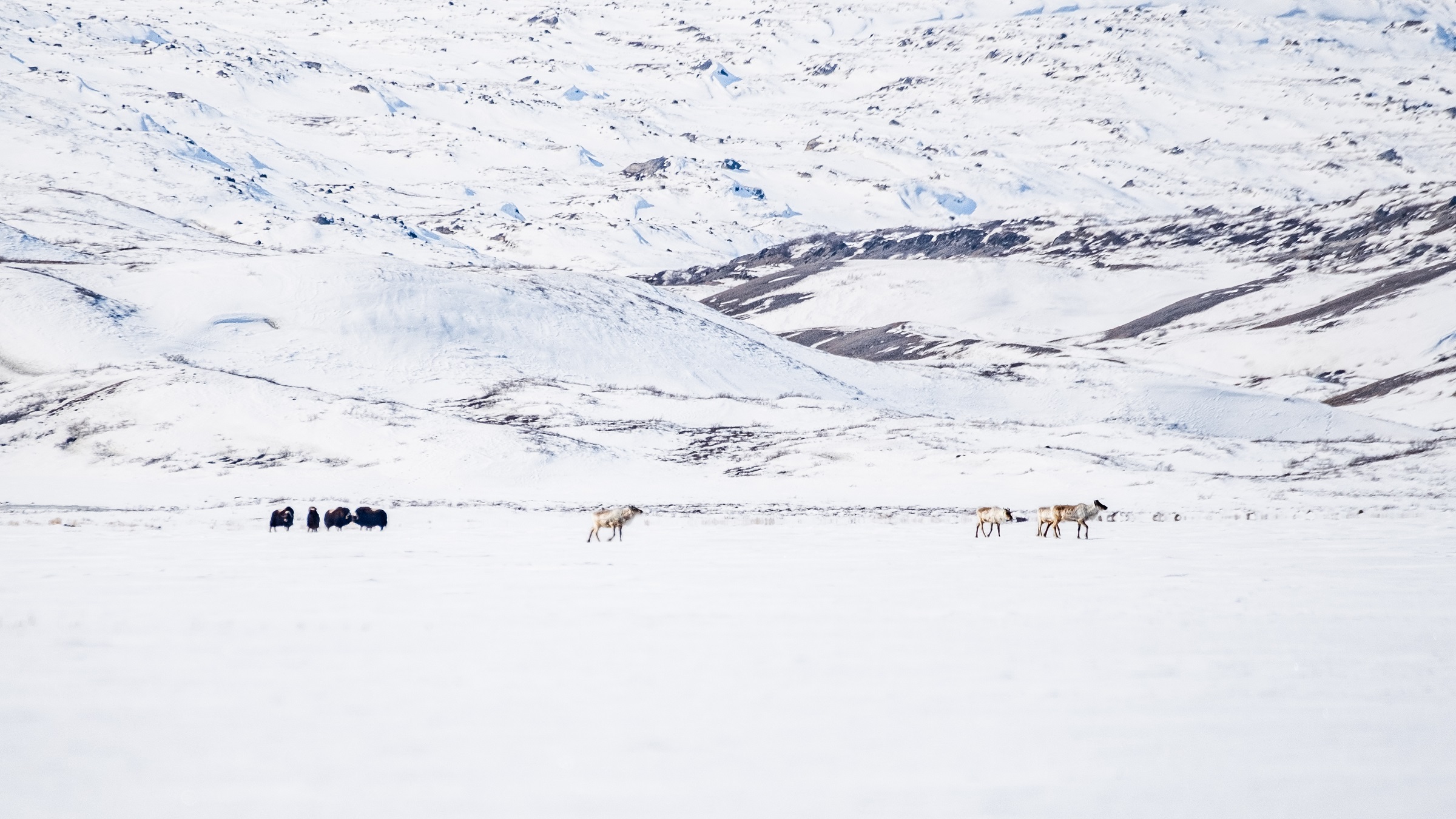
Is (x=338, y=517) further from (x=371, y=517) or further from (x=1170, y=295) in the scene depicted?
(x=1170, y=295)

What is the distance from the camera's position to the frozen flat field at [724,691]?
734 centimetres

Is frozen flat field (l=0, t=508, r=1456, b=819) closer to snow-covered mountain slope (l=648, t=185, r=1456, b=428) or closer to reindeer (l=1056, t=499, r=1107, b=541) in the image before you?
reindeer (l=1056, t=499, r=1107, b=541)

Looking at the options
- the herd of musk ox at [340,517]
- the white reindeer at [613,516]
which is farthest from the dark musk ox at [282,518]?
the white reindeer at [613,516]

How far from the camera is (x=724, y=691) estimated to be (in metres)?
9.50

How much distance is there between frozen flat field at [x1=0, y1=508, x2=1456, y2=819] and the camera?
7340 millimetres

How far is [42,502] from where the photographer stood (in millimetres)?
34031

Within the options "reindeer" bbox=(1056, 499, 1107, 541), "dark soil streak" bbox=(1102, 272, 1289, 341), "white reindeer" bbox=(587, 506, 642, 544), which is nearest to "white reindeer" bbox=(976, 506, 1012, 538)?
"reindeer" bbox=(1056, 499, 1107, 541)

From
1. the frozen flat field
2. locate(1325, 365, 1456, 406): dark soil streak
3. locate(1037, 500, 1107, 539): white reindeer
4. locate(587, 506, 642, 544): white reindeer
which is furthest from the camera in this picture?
locate(1325, 365, 1456, 406): dark soil streak

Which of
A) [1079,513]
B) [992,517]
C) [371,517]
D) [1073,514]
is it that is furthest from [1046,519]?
[371,517]

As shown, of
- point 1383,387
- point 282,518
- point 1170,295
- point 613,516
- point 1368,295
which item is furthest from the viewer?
point 1170,295

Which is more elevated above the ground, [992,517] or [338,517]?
[992,517]

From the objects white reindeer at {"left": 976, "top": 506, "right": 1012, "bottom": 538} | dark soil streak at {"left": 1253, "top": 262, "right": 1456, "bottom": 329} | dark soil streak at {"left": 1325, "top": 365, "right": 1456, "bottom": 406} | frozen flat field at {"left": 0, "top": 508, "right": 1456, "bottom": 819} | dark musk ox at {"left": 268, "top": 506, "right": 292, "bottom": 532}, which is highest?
dark soil streak at {"left": 1253, "top": 262, "right": 1456, "bottom": 329}

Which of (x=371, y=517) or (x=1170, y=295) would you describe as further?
(x=1170, y=295)

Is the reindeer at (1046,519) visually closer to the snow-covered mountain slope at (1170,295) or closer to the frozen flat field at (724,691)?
the frozen flat field at (724,691)
